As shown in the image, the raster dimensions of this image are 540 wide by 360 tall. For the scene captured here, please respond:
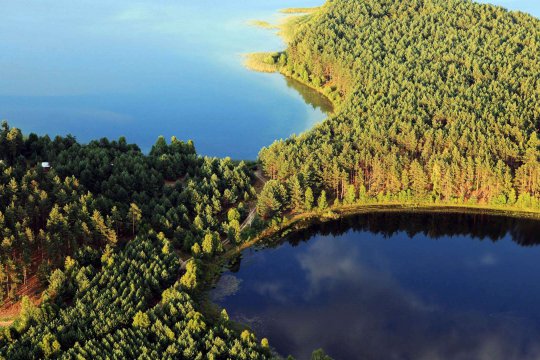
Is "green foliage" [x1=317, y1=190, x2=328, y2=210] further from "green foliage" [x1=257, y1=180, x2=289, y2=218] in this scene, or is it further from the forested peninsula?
"green foliage" [x1=257, y1=180, x2=289, y2=218]

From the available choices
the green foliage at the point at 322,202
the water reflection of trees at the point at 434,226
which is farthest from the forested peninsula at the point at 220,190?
the water reflection of trees at the point at 434,226

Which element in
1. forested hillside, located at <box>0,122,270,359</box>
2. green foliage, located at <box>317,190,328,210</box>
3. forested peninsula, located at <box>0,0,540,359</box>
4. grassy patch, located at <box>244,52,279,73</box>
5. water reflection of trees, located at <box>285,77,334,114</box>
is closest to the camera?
forested hillside, located at <box>0,122,270,359</box>

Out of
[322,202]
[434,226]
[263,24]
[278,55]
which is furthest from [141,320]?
[263,24]

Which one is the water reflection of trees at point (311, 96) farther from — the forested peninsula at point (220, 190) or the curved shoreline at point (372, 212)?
the curved shoreline at point (372, 212)

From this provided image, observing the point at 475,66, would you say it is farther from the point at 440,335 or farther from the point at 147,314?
the point at 147,314

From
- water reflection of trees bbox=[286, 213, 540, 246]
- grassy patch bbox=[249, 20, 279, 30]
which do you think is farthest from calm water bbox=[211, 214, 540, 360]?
grassy patch bbox=[249, 20, 279, 30]

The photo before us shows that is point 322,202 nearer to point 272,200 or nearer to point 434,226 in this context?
point 272,200
